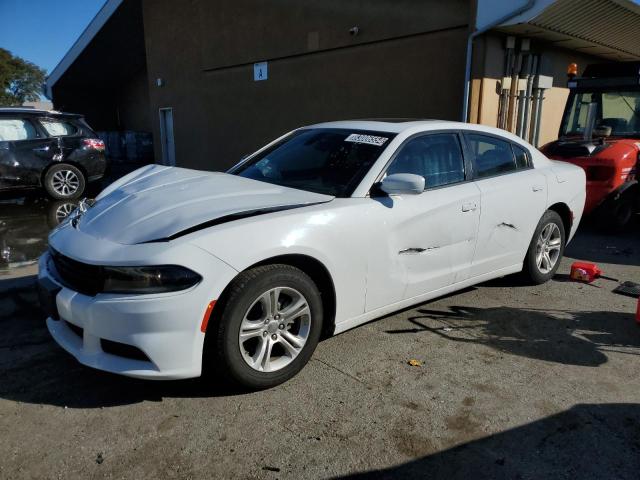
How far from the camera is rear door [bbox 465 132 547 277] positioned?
414 cm

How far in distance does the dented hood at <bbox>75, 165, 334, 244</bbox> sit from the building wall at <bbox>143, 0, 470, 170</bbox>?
649cm

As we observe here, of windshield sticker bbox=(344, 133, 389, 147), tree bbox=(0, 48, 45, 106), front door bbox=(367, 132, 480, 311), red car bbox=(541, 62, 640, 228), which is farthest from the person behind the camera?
tree bbox=(0, 48, 45, 106)

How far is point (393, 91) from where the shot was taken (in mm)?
9992

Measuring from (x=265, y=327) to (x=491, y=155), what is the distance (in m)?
2.59

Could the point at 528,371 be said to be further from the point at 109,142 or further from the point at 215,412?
the point at 109,142

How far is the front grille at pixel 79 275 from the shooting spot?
274cm

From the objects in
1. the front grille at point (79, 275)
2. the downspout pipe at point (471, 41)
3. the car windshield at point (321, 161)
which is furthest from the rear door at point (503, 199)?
the downspout pipe at point (471, 41)

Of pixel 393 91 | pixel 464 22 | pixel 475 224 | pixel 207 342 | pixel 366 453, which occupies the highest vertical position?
pixel 464 22

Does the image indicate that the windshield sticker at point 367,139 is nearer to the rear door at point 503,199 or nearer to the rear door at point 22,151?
the rear door at point 503,199

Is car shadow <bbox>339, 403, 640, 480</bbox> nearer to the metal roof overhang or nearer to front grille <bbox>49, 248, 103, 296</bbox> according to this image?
front grille <bbox>49, 248, 103, 296</bbox>

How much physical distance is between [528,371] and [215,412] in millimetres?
1984

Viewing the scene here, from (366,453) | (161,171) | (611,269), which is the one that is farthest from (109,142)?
(366,453)

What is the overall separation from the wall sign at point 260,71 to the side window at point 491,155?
9.35 meters

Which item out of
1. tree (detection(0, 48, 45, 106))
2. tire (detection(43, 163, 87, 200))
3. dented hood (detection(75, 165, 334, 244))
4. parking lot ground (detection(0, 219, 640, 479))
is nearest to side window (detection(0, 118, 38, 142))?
tire (detection(43, 163, 87, 200))
